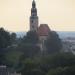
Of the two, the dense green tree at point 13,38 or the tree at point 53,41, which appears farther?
the dense green tree at point 13,38

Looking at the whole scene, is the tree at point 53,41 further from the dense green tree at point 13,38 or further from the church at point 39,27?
the dense green tree at point 13,38

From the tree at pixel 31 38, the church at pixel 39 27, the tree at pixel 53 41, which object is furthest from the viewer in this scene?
the church at pixel 39 27

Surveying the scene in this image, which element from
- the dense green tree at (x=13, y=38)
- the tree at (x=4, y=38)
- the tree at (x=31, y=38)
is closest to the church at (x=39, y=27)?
the tree at (x=31, y=38)

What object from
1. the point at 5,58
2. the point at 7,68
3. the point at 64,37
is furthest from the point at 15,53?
the point at 64,37

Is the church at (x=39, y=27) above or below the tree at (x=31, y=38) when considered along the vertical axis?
above

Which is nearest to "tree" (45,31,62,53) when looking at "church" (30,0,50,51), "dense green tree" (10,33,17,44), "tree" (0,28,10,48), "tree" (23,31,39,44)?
"church" (30,0,50,51)

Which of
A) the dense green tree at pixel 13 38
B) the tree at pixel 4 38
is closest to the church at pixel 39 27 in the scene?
the dense green tree at pixel 13 38

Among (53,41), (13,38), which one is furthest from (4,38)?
(53,41)

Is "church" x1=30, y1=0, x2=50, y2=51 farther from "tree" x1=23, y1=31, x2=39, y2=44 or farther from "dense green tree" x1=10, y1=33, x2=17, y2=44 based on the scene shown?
"dense green tree" x1=10, y1=33, x2=17, y2=44

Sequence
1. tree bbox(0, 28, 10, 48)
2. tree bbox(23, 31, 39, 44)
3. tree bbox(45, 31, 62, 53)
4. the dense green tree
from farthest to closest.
→ 1. tree bbox(23, 31, 39, 44)
2. the dense green tree
3. tree bbox(45, 31, 62, 53)
4. tree bbox(0, 28, 10, 48)

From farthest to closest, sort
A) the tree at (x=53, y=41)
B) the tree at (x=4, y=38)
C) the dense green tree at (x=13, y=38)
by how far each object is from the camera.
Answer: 1. the dense green tree at (x=13, y=38)
2. the tree at (x=53, y=41)
3. the tree at (x=4, y=38)

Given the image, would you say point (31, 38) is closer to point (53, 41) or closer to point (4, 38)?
point (53, 41)

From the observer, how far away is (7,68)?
12.8m

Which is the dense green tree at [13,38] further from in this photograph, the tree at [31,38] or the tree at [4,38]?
the tree at [31,38]
